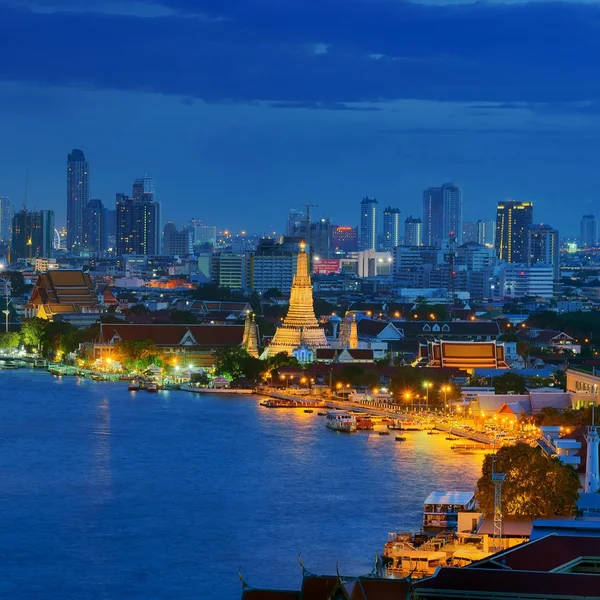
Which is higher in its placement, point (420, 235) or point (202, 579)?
point (420, 235)

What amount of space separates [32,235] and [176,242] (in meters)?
8.60

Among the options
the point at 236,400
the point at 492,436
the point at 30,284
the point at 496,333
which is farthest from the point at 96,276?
the point at 492,436

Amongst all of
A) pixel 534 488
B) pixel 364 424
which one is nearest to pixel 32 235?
pixel 364 424

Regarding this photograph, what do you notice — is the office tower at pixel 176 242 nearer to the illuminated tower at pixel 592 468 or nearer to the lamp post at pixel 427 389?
the lamp post at pixel 427 389

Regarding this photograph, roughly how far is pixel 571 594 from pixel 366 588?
3.64 ft

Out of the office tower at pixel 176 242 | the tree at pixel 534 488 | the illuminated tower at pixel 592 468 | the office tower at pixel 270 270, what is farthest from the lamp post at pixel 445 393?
the office tower at pixel 176 242

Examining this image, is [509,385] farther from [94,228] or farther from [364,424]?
[94,228]

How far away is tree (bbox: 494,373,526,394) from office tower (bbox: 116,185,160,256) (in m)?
54.6

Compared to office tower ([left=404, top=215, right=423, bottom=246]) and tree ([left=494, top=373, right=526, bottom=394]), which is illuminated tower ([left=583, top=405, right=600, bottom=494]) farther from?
office tower ([left=404, top=215, right=423, bottom=246])

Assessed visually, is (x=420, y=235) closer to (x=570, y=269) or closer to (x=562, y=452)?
(x=570, y=269)

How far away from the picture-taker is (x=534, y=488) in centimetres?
1107

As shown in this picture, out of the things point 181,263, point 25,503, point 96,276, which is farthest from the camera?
point 181,263

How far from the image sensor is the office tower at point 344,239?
3204 inches

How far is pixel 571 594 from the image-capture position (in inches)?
315
